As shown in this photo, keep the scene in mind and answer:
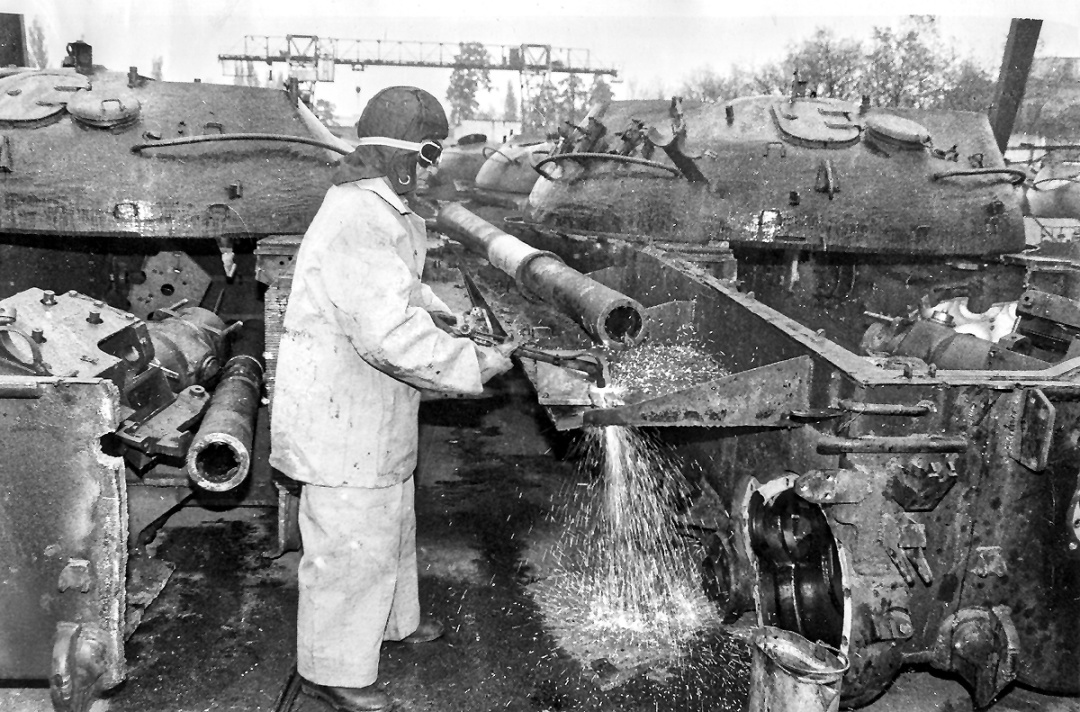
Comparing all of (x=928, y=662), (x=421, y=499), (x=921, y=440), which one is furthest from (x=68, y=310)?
(x=928, y=662)

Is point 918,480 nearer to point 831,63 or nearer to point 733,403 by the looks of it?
point 733,403

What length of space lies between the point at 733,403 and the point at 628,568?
162 cm

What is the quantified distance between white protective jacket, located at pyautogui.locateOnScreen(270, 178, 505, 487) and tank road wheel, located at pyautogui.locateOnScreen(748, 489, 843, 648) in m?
1.22

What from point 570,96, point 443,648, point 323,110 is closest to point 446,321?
point 443,648

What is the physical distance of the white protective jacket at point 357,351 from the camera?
3.01 metres

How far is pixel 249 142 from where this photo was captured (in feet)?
17.4

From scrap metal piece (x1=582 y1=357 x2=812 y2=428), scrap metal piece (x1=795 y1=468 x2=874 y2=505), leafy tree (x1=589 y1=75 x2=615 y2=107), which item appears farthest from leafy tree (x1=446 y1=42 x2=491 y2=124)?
scrap metal piece (x1=795 y1=468 x2=874 y2=505)

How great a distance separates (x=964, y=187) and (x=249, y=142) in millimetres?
4556

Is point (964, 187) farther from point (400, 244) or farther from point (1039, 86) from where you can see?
point (1039, 86)

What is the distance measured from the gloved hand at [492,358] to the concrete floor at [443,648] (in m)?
1.23

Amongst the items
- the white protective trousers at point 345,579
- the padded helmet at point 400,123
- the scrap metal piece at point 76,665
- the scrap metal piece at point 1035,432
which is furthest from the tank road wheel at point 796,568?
the scrap metal piece at point 76,665

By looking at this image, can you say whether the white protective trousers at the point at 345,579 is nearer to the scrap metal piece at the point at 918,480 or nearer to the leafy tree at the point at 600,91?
the scrap metal piece at the point at 918,480

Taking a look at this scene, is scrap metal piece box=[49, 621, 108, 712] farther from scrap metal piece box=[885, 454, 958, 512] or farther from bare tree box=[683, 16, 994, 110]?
bare tree box=[683, 16, 994, 110]

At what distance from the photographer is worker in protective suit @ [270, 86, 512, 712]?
9.95 ft
